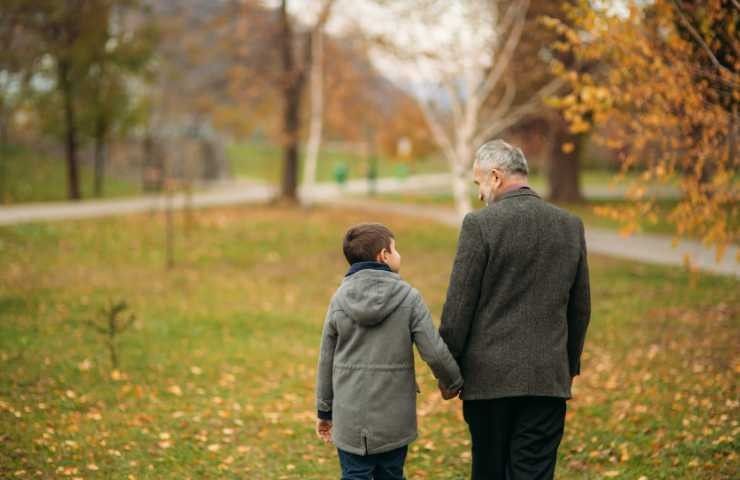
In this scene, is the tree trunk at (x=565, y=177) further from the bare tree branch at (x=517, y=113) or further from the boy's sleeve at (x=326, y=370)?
the boy's sleeve at (x=326, y=370)

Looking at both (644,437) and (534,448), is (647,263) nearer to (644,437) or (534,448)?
(644,437)

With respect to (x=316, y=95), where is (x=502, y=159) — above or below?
below

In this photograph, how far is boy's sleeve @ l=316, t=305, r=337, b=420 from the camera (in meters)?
3.86

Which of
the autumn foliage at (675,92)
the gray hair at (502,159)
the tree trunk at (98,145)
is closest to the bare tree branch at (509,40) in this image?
the autumn foliage at (675,92)

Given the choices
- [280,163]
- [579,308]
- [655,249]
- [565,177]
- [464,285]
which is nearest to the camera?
[464,285]

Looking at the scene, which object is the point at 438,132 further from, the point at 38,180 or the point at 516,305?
the point at 38,180

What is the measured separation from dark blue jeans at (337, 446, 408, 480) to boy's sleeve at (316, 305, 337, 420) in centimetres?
21

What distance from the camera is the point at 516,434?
385 cm

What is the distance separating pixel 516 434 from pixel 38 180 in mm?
24789

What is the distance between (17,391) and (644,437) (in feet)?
16.3

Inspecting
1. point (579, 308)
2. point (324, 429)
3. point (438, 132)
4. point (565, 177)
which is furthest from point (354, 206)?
point (579, 308)

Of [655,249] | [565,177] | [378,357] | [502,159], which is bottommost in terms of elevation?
[655,249]

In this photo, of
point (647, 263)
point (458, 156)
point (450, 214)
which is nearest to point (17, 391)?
point (458, 156)

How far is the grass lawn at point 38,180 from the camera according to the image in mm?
24000
